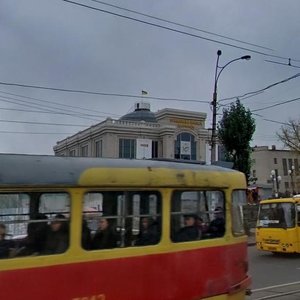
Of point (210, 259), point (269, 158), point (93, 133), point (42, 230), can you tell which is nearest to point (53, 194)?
point (42, 230)

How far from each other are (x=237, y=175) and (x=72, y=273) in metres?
3.47

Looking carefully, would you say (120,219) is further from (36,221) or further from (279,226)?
(279,226)

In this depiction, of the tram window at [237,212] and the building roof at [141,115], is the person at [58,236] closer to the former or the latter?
the tram window at [237,212]

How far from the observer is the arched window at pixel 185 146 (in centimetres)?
8100

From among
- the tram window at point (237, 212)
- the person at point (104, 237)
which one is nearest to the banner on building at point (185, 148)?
the tram window at point (237, 212)

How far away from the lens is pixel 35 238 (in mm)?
5590

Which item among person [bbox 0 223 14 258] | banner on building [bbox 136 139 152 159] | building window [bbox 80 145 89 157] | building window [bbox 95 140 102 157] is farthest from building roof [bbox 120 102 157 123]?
person [bbox 0 223 14 258]

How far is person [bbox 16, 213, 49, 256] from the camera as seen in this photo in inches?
216

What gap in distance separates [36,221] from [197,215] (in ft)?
8.16

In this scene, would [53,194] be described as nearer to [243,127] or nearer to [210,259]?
[210,259]

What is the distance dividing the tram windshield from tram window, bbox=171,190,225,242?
9964 millimetres

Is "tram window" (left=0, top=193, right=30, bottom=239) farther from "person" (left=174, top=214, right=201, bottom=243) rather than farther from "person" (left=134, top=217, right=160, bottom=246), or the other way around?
"person" (left=174, top=214, right=201, bottom=243)

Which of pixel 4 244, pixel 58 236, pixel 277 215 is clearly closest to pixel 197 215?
pixel 58 236

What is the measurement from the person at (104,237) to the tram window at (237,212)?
2.32 metres
